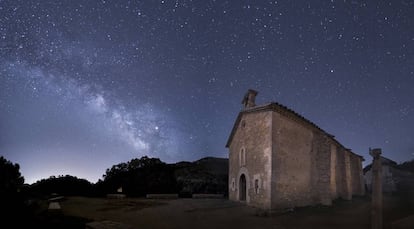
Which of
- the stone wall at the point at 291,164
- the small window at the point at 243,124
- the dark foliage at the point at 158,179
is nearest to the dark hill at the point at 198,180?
the dark foliage at the point at 158,179

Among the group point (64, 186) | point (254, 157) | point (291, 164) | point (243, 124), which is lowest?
point (64, 186)

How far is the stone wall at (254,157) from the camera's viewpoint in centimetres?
1756

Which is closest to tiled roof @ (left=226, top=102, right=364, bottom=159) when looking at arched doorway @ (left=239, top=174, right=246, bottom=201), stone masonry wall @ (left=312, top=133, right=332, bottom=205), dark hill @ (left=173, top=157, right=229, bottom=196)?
stone masonry wall @ (left=312, top=133, right=332, bottom=205)

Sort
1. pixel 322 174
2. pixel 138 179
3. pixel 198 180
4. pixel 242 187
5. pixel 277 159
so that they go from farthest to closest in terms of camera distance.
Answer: pixel 198 180, pixel 138 179, pixel 242 187, pixel 322 174, pixel 277 159

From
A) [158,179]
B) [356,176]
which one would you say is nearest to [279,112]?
[158,179]

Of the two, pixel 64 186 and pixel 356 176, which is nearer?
pixel 64 186

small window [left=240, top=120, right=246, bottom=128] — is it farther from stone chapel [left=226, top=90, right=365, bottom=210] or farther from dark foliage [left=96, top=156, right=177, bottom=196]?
dark foliage [left=96, top=156, right=177, bottom=196]

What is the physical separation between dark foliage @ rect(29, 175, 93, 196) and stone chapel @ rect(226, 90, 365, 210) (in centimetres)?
1408

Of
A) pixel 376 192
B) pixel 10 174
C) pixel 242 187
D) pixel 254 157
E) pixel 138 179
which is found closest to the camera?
pixel 376 192

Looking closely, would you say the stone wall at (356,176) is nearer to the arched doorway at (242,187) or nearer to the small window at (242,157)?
the arched doorway at (242,187)

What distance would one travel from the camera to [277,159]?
58.6 ft

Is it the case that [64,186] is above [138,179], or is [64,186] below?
below

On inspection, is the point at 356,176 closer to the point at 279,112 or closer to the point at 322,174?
the point at 322,174

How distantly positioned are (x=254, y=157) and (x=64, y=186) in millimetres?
18064
